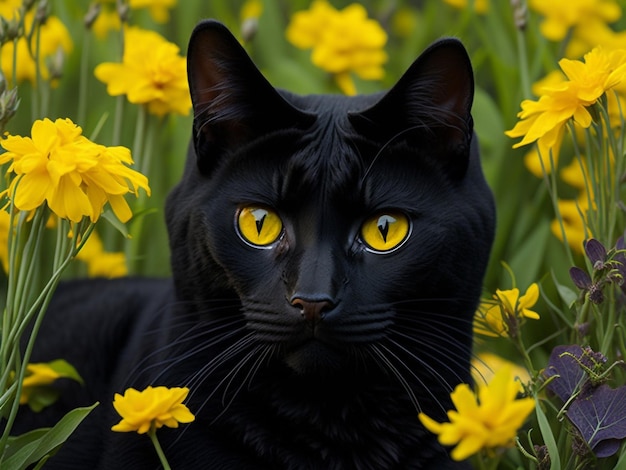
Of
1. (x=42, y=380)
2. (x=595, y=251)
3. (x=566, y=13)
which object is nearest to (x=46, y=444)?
(x=42, y=380)

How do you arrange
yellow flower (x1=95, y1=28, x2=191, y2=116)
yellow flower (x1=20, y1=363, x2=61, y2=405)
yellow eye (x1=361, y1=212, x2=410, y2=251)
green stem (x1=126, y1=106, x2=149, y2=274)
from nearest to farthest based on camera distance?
yellow eye (x1=361, y1=212, x2=410, y2=251), yellow flower (x1=20, y1=363, x2=61, y2=405), yellow flower (x1=95, y1=28, x2=191, y2=116), green stem (x1=126, y1=106, x2=149, y2=274)

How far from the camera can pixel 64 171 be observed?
1088mm

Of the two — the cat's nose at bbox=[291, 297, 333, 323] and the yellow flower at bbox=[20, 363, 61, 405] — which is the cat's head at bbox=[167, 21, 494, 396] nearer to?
the cat's nose at bbox=[291, 297, 333, 323]

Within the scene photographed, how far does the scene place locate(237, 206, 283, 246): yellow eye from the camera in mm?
1325

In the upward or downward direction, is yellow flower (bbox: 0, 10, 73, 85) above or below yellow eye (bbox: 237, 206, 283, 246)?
above

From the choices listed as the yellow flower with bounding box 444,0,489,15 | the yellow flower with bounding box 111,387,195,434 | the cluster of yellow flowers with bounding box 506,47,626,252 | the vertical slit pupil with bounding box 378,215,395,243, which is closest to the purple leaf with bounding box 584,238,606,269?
the cluster of yellow flowers with bounding box 506,47,626,252

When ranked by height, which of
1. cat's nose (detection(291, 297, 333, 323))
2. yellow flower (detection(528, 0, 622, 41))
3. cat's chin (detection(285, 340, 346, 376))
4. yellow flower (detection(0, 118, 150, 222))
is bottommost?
cat's chin (detection(285, 340, 346, 376))

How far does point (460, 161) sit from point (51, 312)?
925 mm

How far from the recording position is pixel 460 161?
140cm

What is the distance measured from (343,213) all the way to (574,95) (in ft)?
1.09

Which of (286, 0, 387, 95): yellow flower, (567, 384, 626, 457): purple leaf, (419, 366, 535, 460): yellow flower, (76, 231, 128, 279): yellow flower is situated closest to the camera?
(419, 366, 535, 460): yellow flower

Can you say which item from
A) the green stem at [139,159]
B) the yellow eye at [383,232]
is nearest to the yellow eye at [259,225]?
the yellow eye at [383,232]

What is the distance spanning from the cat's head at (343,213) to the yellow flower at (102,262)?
2.51 ft

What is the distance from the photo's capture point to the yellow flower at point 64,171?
1.11 metres
